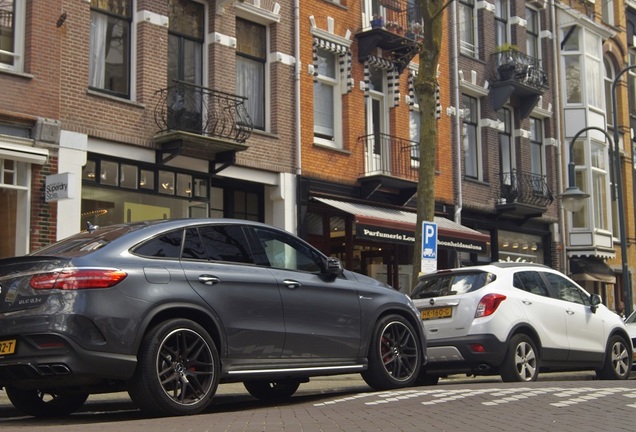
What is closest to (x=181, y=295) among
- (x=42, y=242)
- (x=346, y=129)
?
(x=42, y=242)

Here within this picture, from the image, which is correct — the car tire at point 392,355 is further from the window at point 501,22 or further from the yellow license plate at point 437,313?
the window at point 501,22

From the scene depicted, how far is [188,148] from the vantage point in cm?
1822

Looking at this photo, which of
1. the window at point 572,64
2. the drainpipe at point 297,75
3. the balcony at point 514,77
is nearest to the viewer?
the drainpipe at point 297,75

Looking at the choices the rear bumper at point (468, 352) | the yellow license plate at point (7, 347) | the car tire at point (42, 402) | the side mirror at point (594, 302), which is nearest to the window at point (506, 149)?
the side mirror at point (594, 302)

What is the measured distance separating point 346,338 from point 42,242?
795cm

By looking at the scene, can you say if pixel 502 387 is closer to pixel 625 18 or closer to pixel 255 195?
pixel 255 195

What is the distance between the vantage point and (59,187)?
600 inches

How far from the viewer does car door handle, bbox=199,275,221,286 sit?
321 inches

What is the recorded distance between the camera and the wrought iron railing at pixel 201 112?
17938mm

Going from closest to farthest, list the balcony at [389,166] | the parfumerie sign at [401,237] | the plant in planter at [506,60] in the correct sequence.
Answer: the parfumerie sign at [401,237] → the balcony at [389,166] → the plant in planter at [506,60]

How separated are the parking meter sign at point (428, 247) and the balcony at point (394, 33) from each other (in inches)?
310

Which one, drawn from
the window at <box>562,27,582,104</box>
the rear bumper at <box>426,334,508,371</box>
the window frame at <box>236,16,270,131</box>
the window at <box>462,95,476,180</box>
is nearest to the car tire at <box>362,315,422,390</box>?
the rear bumper at <box>426,334,508,371</box>

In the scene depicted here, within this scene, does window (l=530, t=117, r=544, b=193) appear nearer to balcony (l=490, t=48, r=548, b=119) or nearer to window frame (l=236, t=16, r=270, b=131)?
balcony (l=490, t=48, r=548, b=119)

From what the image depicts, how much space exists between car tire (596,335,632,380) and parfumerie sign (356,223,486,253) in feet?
24.2
